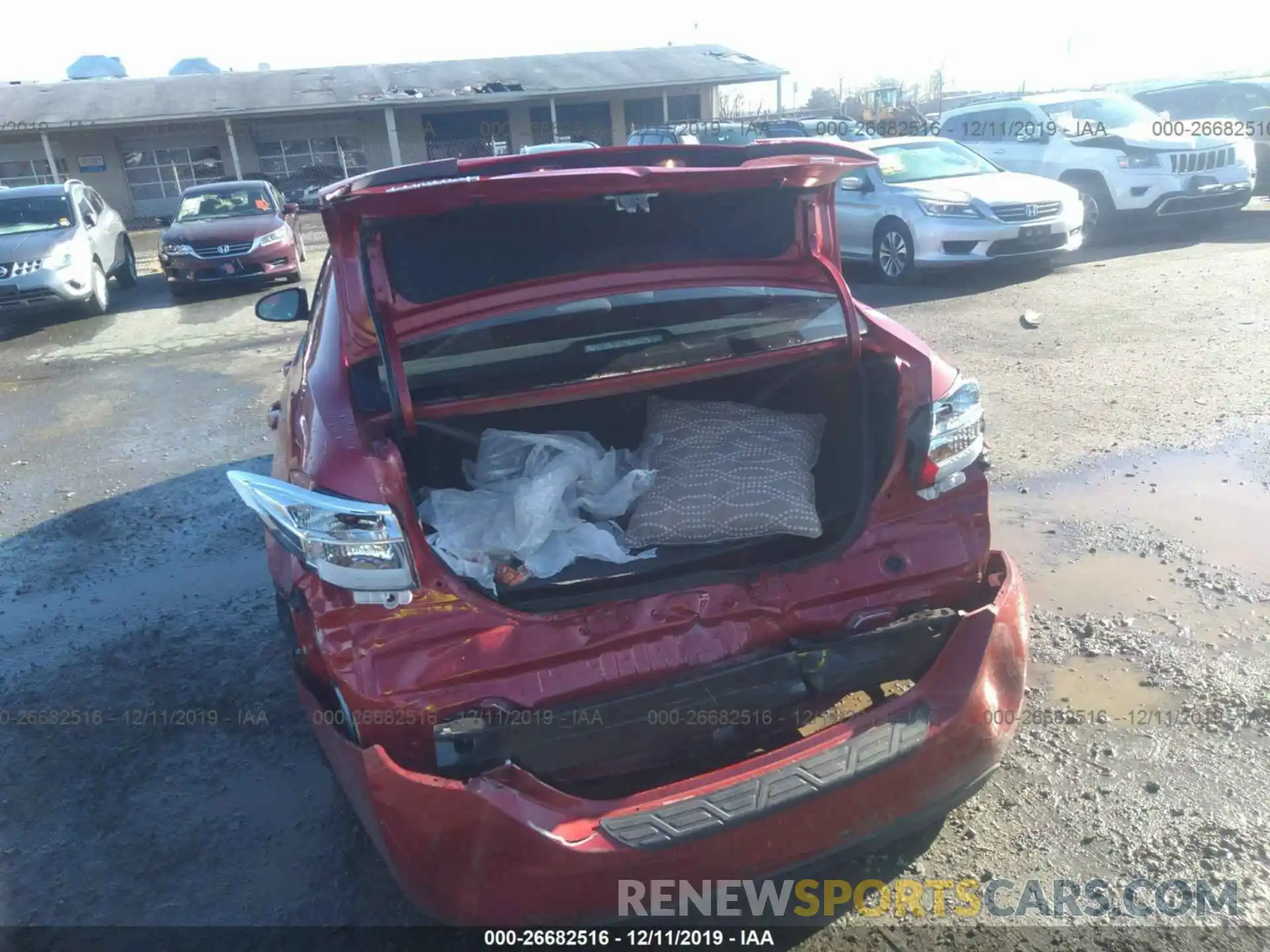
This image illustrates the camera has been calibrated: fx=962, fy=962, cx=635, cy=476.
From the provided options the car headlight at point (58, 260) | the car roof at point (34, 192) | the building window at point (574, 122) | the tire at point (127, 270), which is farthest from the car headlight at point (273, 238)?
the building window at point (574, 122)

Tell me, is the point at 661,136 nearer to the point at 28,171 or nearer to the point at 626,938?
the point at 626,938

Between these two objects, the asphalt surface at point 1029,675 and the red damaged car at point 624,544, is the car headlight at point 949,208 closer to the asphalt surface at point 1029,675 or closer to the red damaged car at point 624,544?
the asphalt surface at point 1029,675

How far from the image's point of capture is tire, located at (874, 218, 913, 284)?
10.4 m

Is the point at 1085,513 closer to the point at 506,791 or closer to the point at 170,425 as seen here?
the point at 506,791

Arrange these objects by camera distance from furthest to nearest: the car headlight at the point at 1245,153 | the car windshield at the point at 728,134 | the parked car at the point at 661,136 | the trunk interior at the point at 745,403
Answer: the parked car at the point at 661,136
the car windshield at the point at 728,134
the car headlight at the point at 1245,153
the trunk interior at the point at 745,403

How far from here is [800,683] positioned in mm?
2416

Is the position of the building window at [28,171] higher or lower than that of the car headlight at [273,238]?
higher

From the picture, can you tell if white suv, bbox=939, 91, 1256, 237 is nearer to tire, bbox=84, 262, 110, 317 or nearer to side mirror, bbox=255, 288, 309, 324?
side mirror, bbox=255, 288, 309, 324

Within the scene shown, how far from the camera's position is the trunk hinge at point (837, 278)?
9.09 ft

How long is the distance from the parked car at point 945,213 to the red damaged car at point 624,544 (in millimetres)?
7065

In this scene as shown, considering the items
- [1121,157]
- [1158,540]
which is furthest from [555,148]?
[1158,540]

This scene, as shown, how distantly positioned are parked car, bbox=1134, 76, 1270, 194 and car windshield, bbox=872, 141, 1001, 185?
3.47 meters

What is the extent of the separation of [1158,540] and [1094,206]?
31.0ft

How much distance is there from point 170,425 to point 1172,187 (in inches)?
449
